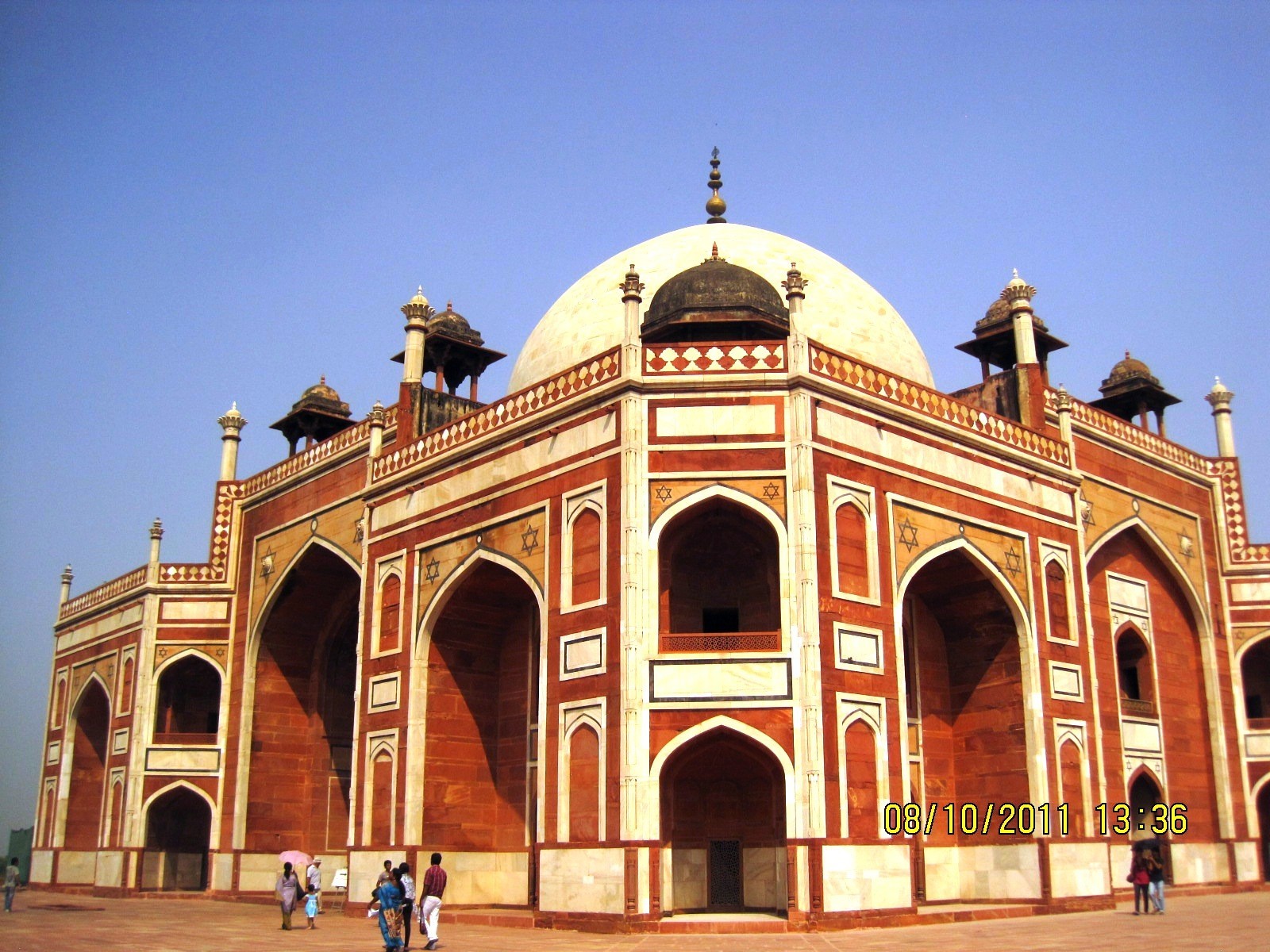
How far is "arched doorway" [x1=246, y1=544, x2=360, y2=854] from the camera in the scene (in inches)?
947

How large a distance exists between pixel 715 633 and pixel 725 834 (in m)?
2.83

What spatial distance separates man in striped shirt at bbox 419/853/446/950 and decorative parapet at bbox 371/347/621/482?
6.30 m

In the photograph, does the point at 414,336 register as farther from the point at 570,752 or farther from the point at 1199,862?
the point at 1199,862

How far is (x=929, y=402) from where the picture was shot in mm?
17438

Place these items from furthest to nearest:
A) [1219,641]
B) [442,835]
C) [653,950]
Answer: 1. [1219,641]
2. [442,835]
3. [653,950]

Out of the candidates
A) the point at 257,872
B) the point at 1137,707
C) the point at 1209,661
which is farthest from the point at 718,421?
the point at 257,872

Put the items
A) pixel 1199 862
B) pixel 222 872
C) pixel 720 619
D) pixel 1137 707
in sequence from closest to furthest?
pixel 720 619 < pixel 1137 707 < pixel 1199 862 < pixel 222 872

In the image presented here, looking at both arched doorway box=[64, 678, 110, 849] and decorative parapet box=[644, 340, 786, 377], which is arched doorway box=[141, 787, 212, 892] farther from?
decorative parapet box=[644, 340, 786, 377]

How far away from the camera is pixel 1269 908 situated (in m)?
16.8

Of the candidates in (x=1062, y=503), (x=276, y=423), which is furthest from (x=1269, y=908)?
(x=276, y=423)

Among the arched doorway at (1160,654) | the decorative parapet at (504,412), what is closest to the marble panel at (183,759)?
the decorative parapet at (504,412)

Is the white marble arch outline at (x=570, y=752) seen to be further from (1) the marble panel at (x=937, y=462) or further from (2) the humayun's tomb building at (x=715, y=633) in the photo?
(1) the marble panel at (x=937, y=462)

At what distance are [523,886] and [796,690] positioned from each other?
19.6ft

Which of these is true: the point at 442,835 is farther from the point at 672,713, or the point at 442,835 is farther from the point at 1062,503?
the point at 1062,503
